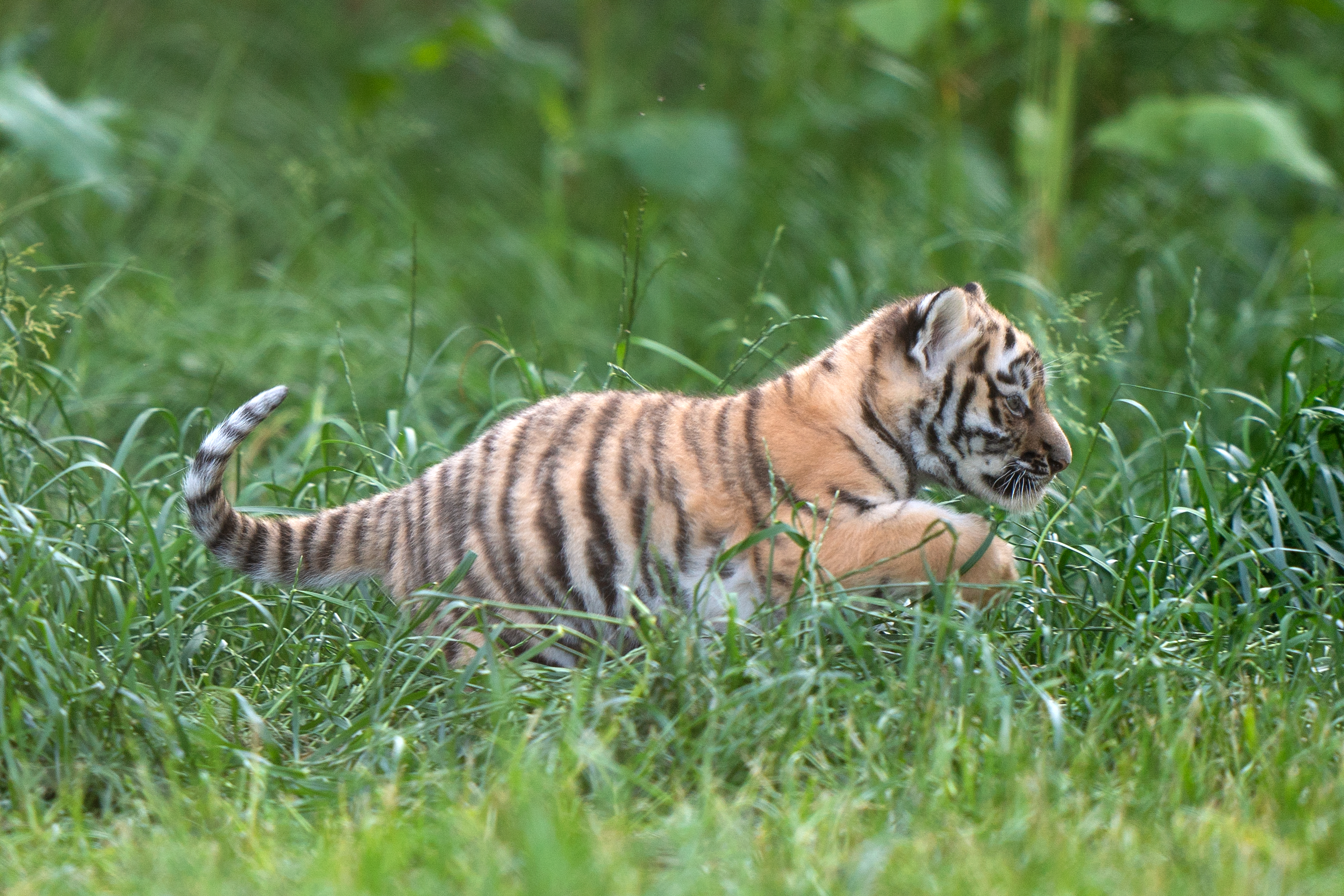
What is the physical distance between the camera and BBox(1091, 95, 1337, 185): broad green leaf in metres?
5.11

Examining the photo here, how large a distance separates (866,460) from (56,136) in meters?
3.36

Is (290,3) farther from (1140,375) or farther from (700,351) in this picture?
(1140,375)

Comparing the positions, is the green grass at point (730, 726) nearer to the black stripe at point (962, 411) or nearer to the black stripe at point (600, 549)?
the black stripe at point (600, 549)

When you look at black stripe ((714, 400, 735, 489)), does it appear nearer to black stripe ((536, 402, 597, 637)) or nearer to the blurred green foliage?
black stripe ((536, 402, 597, 637))

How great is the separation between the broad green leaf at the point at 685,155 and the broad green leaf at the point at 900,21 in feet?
3.96

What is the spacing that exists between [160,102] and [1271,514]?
21.6ft

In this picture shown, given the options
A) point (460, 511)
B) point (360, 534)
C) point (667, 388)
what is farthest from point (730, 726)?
point (667, 388)

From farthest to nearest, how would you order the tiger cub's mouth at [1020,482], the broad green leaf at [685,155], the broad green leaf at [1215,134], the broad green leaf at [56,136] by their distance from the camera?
1. the broad green leaf at [685,155]
2. the broad green leaf at [1215,134]
3. the broad green leaf at [56,136]
4. the tiger cub's mouth at [1020,482]

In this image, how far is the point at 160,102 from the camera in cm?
794

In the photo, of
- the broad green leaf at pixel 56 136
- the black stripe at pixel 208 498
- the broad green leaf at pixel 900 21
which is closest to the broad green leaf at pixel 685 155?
the broad green leaf at pixel 900 21

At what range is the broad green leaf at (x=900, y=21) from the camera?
5.45 metres

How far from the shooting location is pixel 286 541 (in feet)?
10.9

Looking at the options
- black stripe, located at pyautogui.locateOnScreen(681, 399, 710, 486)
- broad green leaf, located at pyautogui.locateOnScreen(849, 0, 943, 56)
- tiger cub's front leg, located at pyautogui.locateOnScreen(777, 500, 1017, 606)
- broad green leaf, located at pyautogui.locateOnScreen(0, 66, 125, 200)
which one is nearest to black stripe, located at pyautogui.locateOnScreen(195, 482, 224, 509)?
black stripe, located at pyautogui.locateOnScreen(681, 399, 710, 486)

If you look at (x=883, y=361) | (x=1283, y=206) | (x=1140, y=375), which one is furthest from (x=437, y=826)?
(x=1283, y=206)
